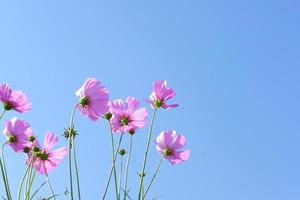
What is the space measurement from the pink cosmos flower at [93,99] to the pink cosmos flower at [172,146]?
1.47 ft

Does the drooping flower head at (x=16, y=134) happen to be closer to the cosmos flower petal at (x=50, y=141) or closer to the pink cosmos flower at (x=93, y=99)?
the cosmos flower petal at (x=50, y=141)

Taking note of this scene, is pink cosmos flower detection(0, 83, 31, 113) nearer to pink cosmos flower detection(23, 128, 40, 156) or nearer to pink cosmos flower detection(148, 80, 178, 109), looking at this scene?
pink cosmos flower detection(23, 128, 40, 156)

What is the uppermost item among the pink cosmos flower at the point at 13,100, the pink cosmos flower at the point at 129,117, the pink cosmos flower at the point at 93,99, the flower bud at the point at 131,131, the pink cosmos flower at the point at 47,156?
the pink cosmos flower at the point at 129,117

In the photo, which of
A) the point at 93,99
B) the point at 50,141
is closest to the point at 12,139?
the point at 50,141

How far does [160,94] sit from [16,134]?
0.66 m

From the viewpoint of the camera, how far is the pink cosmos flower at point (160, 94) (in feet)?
7.85

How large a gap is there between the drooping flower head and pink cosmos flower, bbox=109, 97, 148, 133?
38 centimetres

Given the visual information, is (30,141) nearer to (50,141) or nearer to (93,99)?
(50,141)

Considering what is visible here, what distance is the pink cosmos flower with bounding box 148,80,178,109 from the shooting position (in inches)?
94.2

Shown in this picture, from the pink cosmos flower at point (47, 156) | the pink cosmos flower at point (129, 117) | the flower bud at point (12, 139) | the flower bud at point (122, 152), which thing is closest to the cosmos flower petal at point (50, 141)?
the pink cosmos flower at point (47, 156)

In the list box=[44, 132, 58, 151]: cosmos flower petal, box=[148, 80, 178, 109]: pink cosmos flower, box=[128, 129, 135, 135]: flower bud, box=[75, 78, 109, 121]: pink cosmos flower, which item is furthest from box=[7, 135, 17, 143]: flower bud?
box=[148, 80, 178, 109]: pink cosmos flower

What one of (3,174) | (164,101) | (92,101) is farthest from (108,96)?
(3,174)

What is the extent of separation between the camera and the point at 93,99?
6.86 ft

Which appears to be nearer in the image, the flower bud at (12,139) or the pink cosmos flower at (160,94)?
the flower bud at (12,139)
